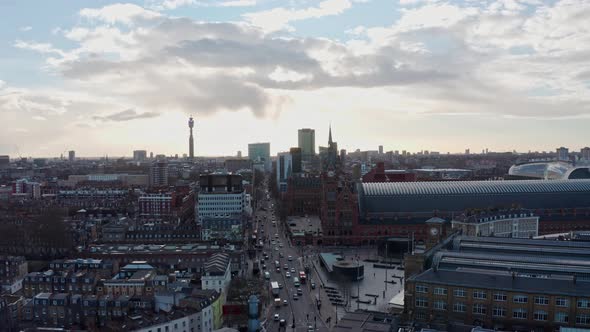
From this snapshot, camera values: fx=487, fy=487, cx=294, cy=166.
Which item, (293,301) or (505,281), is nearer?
(505,281)

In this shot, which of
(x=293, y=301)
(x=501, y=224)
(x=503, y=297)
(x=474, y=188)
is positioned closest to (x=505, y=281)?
(x=503, y=297)

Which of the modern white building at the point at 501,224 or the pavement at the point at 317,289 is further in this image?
the modern white building at the point at 501,224

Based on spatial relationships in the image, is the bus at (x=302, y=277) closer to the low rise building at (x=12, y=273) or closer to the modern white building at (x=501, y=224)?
the modern white building at (x=501, y=224)

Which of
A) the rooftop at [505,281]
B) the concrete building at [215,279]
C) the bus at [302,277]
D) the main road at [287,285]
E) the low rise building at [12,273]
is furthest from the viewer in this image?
the bus at [302,277]

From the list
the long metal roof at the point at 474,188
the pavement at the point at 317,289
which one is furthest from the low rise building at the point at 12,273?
the long metal roof at the point at 474,188

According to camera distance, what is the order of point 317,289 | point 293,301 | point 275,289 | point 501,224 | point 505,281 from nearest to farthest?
point 505,281 → point 293,301 → point 275,289 → point 317,289 → point 501,224

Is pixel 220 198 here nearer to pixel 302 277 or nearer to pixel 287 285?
pixel 302 277
